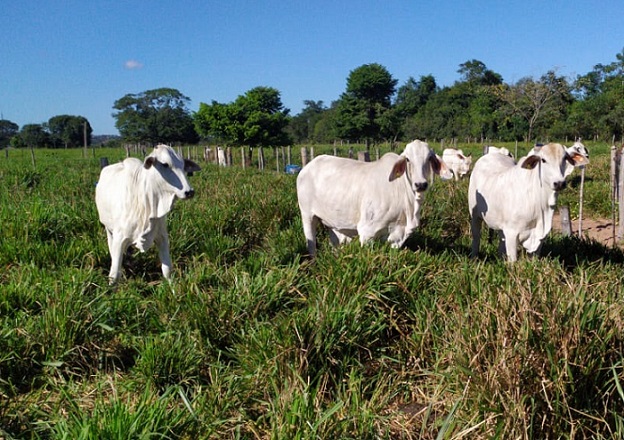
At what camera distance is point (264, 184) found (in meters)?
8.95

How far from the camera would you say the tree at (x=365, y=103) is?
30.0m

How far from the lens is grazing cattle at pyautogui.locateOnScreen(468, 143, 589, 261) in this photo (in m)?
4.60

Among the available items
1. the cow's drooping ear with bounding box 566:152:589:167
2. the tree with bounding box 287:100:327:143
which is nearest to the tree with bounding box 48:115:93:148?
the tree with bounding box 287:100:327:143

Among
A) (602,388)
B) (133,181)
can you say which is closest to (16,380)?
(133,181)

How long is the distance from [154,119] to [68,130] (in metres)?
30.8

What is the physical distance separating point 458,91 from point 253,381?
201 ft

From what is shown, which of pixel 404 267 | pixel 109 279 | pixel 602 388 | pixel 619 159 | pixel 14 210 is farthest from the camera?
pixel 619 159

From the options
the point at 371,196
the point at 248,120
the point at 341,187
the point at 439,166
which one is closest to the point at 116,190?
the point at 341,187

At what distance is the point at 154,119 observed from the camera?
48.5 metres

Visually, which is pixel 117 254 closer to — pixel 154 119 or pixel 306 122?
pixel 154 119

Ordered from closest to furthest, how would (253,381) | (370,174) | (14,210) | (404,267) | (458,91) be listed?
(253,381), (404,267), (370,174), (14,210), (458,91)

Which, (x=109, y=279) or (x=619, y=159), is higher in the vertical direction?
(x=619, y=159)

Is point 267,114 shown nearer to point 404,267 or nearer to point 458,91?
point 404,267

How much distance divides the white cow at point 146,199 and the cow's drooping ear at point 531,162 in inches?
119
